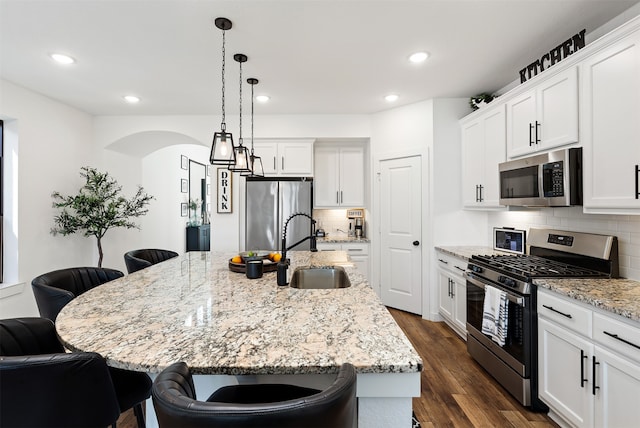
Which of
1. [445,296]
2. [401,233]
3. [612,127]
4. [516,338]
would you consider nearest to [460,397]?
[516,338]

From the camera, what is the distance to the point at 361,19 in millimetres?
2166

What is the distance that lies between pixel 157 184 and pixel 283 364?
19.0 feet

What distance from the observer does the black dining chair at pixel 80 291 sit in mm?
1387

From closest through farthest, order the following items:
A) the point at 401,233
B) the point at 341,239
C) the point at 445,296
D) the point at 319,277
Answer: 1. the point at 319,277
2. the point at 445,296
3. the point at 401,233
4. the point at 341,239

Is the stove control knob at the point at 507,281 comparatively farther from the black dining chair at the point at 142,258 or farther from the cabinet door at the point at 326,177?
the black dining chair at the point at 142,258

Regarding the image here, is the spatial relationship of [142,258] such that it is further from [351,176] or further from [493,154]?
[493,154]

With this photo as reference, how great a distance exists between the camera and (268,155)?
4414 mm

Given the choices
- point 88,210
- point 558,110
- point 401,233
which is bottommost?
point 401,233

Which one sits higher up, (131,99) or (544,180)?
(131,99)

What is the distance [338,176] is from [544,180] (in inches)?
110

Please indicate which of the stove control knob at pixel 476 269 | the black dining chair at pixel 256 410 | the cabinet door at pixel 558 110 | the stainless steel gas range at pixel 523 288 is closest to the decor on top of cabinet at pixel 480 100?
the cabinet door at pixel 558 110

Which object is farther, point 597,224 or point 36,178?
point 36,178

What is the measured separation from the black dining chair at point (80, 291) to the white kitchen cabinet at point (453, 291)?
8.99 feet

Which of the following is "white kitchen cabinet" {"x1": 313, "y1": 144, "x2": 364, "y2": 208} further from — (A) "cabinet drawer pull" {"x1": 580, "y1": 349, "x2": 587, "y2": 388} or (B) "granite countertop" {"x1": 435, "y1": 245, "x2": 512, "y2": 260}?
(A) "cabinet drawer pull" {"x1": 580, "y1": 349, "x2": 587, "y2": 388}
